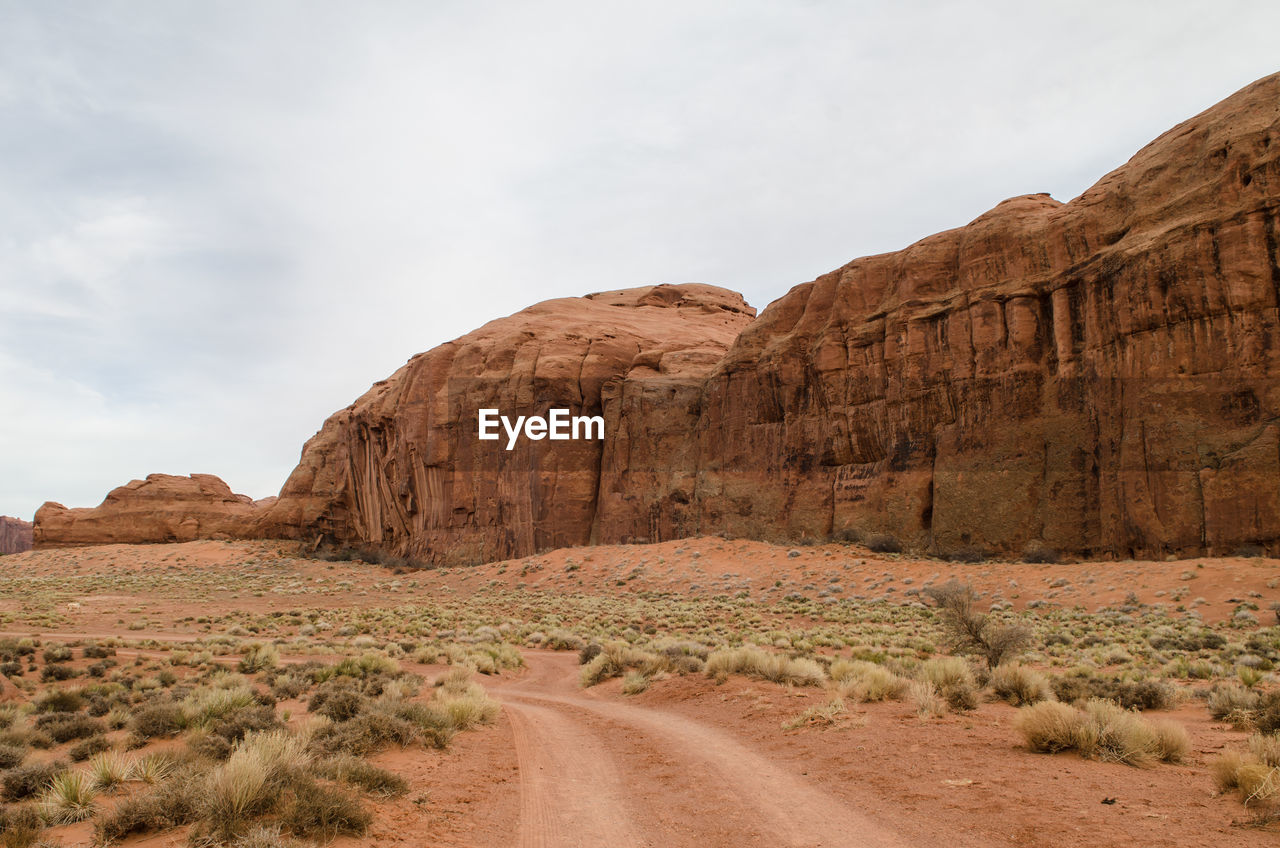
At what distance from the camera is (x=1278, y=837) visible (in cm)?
507

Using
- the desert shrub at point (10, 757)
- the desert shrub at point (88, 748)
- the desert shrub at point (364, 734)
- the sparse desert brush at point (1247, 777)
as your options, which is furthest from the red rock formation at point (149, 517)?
the sparse desert brush at point (1247, 777)

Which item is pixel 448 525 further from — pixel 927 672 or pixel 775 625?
pixel 927 672

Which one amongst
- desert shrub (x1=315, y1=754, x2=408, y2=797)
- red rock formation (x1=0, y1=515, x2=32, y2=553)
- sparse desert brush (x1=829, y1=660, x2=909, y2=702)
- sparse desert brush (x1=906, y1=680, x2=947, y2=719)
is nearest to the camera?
desert shrub (x1=315, y1=754, x2=408, y2=797)

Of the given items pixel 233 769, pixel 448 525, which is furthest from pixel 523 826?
pixel 448 525

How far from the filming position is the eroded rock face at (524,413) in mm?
52500

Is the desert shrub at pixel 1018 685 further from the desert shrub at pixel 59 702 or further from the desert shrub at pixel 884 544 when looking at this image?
the desert shrub at pixel 884 544

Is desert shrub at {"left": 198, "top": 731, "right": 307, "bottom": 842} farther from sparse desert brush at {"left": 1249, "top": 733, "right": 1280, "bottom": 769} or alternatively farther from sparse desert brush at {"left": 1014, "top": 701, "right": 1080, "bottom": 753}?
sparse desert brush at {"left": 1249, "top": 733, "right": 1280, "bottom": 769}

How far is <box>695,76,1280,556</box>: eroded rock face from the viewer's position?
25.7 metres

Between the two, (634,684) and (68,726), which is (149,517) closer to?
(68,726)

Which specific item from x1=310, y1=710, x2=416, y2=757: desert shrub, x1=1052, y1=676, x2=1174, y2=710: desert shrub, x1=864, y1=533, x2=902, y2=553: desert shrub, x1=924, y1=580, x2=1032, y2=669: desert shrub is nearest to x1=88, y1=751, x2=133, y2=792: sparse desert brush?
x1=310, y1=710, x2=416, y2=757: desert shrub

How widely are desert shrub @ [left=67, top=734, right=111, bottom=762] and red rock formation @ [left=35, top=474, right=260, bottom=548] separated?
75896 millimetres

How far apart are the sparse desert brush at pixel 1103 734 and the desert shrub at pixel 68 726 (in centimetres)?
1222

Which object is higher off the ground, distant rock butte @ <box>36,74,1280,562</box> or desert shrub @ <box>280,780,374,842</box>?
distant rock butte @ <box>36,74,1280,562</box>

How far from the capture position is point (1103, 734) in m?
7.38
